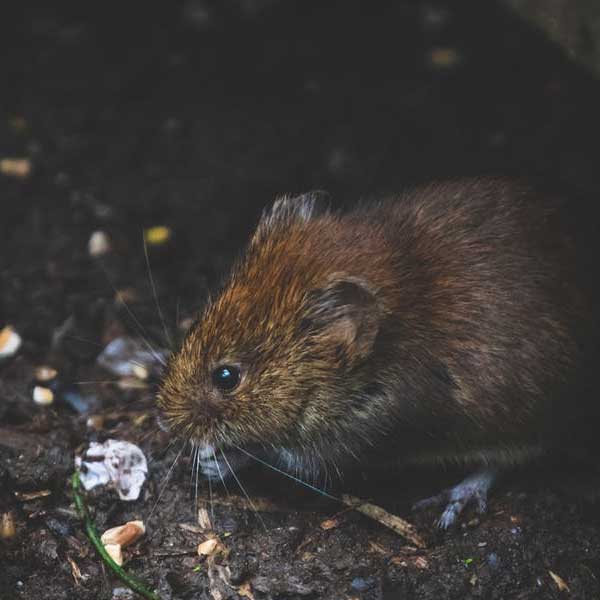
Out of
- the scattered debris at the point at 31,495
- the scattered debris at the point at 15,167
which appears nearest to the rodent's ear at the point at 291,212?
the scattered debris at the point at 31,495

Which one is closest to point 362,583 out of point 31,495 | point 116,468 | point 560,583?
point 560,583

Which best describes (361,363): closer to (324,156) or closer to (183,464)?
(183,464)

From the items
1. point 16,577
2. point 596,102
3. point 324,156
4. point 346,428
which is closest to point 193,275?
point 324,156

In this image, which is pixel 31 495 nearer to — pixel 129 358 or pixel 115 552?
pixel 115 552

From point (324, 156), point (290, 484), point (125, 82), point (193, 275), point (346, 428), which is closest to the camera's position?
point (346, 428)

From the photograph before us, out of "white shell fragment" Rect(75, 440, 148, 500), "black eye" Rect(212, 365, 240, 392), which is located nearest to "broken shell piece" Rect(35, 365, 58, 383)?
"white shell fragment" Rect(75, 440, 148, 500)

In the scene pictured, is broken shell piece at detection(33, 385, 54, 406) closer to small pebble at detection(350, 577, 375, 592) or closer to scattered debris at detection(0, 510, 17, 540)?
scattered debris at detection(0, 510, 17, 540)
